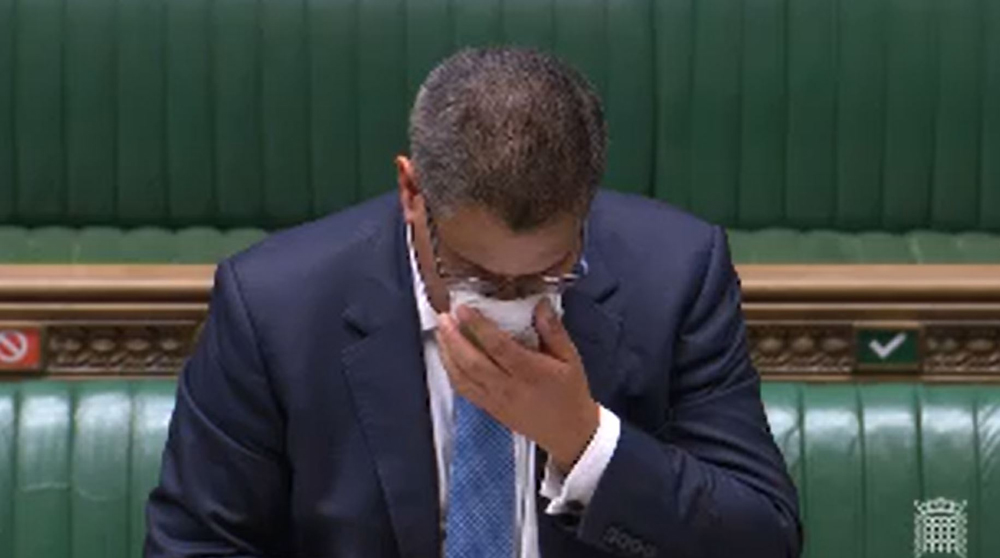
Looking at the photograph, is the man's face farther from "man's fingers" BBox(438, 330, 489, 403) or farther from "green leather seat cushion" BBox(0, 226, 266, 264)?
"green leather seat cushion" BBox(0, 226, 266, 264)

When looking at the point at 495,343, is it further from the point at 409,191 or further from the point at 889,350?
the point at 889,350

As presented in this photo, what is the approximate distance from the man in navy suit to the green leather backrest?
5.14ft

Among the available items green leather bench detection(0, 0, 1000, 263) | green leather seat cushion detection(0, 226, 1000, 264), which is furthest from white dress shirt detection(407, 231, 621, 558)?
green leather bench detection(0, 0, 1000, 263)

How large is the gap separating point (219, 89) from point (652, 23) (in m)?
0.57

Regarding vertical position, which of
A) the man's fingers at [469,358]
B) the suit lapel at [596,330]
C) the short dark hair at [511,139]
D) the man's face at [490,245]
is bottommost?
the suit lapel at [596,330]

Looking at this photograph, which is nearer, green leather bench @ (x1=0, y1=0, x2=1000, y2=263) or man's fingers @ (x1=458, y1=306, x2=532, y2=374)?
man's fingers @ (x1=458, y1=306, x2=532, y2=374)

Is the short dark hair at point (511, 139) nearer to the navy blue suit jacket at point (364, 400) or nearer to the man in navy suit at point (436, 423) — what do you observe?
the man in navy suit at point (436, 423)

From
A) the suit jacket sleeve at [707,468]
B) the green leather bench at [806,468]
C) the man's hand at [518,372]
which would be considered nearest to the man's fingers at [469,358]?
the man's hand at [518,372]

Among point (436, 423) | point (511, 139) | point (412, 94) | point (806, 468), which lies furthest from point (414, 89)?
point (511, 139)

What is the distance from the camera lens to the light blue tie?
53.7 inches

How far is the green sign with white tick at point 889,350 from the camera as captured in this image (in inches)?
91.7

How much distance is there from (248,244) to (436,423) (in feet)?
5.08

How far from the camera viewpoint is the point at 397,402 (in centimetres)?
137

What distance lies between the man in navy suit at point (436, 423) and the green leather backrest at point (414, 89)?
1565mm
